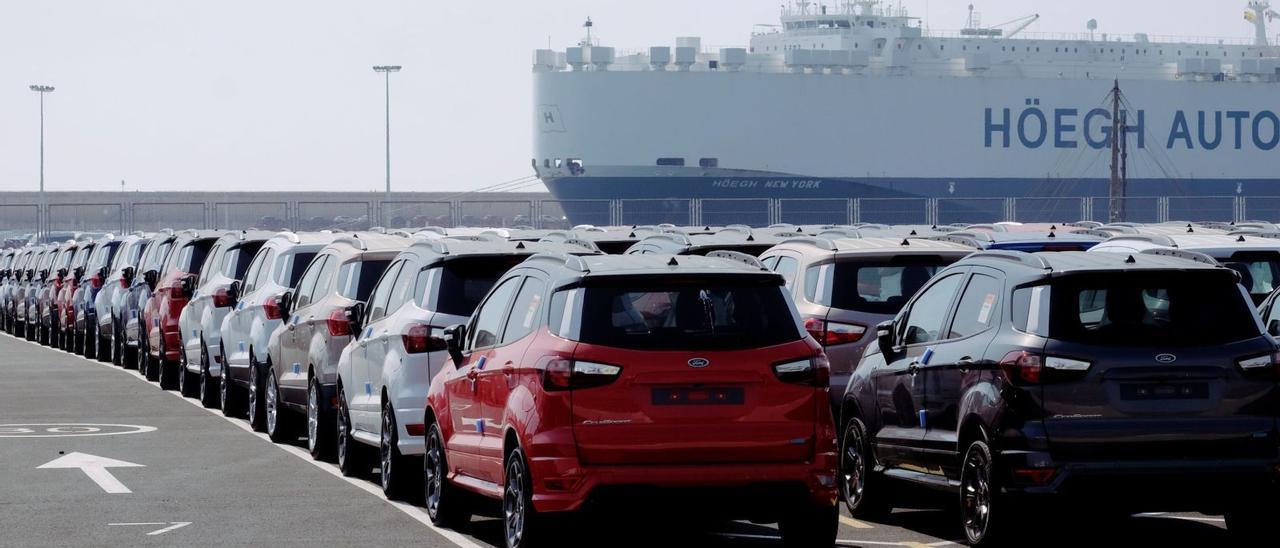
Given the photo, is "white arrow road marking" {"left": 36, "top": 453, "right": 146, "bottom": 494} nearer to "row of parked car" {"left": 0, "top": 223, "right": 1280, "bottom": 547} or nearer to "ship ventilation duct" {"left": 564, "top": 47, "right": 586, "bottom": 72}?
"row of parked car" {"left": 0, "top": 223, "right": 1280, "bottom": 547}

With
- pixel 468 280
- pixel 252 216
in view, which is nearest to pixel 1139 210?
pixel 252 216

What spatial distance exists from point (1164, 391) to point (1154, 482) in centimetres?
38

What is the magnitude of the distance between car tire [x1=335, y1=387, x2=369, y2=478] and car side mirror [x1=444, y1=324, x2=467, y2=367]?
267cm

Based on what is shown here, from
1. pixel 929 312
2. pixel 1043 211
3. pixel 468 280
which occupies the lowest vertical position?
pixel 929 312

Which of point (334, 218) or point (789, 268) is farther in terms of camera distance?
point (334, 218)

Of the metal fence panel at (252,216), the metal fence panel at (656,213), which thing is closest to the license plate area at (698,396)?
the metal fence panel at (252,216)

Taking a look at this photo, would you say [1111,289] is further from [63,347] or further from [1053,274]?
[63,347]

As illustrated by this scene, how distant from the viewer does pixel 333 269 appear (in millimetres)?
13688

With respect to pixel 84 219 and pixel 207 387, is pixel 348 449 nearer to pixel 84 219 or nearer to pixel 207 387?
pixel 207 387

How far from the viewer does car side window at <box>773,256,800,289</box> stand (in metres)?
12.7

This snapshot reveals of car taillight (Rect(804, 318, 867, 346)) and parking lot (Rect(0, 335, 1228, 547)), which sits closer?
parking lot (Rect(0, 335, 1228, 547))

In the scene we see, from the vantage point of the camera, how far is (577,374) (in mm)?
8039

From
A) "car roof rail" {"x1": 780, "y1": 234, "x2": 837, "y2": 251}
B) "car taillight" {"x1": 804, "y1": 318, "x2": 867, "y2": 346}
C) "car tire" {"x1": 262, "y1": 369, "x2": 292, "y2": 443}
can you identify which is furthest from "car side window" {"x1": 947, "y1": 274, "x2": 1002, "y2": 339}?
"car tire" {"x1": 262, "y1": 369, "x2": 292, "y2": 443}

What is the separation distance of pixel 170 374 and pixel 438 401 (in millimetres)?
11480
